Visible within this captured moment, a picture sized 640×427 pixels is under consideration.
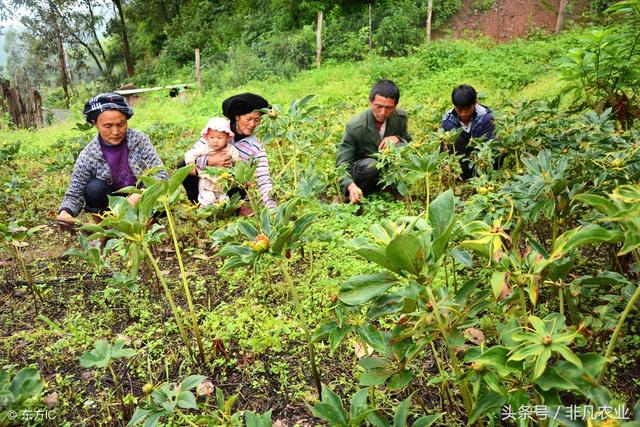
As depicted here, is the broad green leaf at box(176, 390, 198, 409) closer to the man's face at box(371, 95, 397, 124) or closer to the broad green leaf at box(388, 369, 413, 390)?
the broad green leaf at box(388, 369, 413, 390)

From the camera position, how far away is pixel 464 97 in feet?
11.8

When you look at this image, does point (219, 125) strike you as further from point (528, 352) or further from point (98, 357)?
point (528, 352)

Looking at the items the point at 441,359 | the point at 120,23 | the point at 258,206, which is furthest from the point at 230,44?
the point at 441,359

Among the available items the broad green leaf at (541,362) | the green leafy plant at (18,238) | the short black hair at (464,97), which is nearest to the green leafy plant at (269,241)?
the broad green leaf at (541,362)

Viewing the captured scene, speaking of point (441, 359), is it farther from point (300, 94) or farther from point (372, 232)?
point (300, 94)

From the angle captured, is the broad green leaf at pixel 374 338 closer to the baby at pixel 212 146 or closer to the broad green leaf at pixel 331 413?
the broad green leaf at pixel 331 413

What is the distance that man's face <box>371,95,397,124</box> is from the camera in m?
3.53

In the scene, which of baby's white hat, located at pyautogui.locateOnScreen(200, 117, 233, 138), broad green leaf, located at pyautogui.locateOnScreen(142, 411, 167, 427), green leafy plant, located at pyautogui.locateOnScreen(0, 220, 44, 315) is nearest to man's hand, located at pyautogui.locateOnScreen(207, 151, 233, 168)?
baby's white hat, located at pyautogui.locateOnScreen(200, 117, 233, 138)

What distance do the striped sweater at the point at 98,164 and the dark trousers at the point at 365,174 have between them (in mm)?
1424

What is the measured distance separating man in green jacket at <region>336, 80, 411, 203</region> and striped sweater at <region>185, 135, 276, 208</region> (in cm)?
64

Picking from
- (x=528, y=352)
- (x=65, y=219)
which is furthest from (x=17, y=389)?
(x=65, y=219)

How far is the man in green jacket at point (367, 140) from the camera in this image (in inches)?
144

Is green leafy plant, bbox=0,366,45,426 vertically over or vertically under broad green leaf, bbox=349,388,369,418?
over

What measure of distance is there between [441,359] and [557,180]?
82cm
